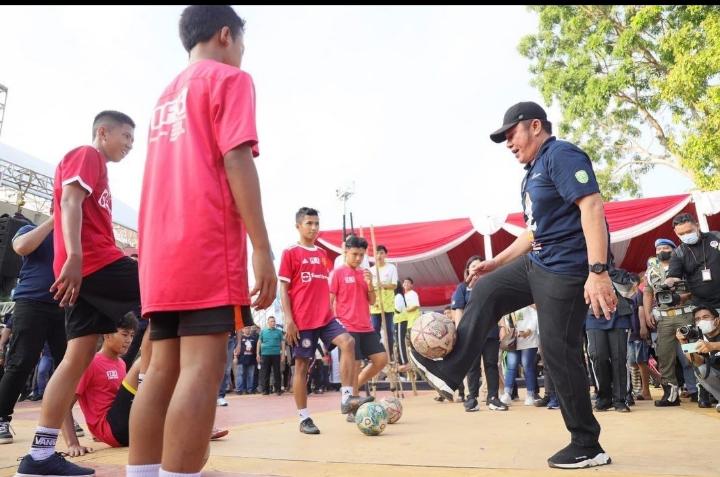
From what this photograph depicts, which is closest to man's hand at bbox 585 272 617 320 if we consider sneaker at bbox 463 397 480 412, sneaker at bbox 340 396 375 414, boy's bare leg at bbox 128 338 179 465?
boy's bare leg at bbox 128 338 179 465

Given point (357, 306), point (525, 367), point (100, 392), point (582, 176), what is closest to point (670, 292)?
point (525, 367)

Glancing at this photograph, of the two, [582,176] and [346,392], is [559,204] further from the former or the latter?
[346,392]

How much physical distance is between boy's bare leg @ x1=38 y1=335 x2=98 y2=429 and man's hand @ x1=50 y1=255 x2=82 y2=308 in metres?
0.38

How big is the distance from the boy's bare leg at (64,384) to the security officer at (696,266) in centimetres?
648

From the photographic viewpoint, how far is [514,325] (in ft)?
27.2

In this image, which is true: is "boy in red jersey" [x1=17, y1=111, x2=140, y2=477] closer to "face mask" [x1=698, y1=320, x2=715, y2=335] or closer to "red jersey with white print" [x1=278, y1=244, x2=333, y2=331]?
"red jersey with white print" [x1=278, y1=244, x2=333, y2=331]

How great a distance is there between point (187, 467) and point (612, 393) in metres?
6.29

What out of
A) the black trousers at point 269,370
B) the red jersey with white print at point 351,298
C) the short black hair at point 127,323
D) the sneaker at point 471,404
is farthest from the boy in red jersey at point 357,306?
the black trousers at point 269,370

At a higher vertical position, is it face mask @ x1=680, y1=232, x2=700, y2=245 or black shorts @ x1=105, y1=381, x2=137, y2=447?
face mask @ x1=680, y1=232, x2=700, y2=245

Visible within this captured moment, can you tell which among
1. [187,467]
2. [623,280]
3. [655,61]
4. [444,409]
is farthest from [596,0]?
[655,61]

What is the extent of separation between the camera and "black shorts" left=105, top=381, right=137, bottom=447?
13.5ft

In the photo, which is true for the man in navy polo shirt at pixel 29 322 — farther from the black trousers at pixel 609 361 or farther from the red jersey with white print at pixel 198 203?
the black trousers at pixel 609 361

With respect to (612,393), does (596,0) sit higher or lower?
higher

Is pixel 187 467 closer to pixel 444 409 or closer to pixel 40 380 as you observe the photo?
pixel 444 409
